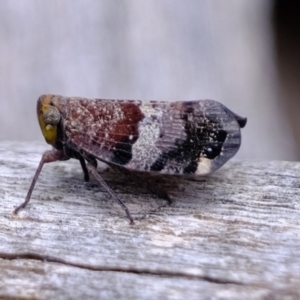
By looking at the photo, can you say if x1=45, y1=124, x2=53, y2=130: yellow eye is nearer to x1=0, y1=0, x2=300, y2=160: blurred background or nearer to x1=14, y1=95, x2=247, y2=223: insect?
x1=14, y1=95, x2=247, y2=223: insect

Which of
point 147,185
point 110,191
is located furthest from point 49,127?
point 147,185

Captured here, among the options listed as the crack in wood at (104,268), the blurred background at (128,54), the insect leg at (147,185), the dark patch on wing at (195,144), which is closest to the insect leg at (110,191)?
the insect leg at (147,185)

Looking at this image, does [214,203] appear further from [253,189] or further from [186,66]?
[186,66]

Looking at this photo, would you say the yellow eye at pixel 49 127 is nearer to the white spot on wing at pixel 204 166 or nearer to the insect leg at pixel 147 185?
the insect leg at pixel 147 185

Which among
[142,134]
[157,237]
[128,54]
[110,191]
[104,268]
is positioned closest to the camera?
[104,268]

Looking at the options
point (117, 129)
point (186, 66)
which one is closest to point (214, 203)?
point (117, 129)

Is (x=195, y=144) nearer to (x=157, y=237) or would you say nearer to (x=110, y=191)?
(x=110, y=191)
